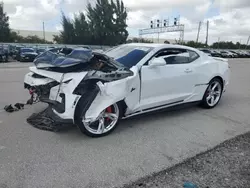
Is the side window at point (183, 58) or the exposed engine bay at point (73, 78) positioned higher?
the side window at point (183, 58)

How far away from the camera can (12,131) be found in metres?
3.99

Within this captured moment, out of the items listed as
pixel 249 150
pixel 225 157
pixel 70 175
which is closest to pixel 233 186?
pixel 225 157

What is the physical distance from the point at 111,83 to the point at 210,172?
1821 millimetres

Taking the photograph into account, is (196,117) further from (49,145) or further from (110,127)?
(49,145)

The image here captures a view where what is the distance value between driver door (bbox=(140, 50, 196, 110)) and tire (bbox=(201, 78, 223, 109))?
0.65 meters

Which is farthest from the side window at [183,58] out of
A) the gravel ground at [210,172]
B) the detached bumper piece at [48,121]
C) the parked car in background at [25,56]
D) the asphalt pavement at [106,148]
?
the parked car in background at [25,56]

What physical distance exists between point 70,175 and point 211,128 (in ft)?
9.11

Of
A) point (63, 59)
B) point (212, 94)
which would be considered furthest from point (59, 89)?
point (212, 94)

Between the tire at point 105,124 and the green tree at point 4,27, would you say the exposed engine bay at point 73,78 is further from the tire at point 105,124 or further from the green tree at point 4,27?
the green tree at point 4,27

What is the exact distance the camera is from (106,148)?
349cm

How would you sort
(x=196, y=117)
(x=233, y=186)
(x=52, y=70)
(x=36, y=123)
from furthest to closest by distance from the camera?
(x=196, y=117) < (x=36, y=123) < (x=52, y=70) < (x=233, y=186)

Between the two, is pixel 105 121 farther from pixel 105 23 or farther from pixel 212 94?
pixel 105 23

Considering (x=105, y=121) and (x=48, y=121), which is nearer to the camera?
(x=105, y=121)

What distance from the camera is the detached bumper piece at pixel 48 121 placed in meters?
3.74
